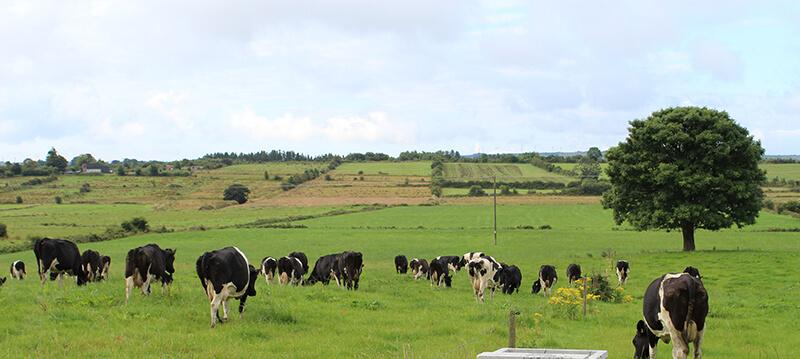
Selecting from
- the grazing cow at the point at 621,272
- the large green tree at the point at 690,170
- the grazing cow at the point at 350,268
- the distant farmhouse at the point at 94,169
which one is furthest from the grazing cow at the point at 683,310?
the distant farmhouse at the point at 94,169

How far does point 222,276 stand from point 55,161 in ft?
493

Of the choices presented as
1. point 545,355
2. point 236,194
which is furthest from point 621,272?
point 236,194

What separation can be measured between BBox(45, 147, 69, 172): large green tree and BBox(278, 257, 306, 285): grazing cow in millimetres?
134664

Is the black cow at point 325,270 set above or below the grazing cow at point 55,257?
below

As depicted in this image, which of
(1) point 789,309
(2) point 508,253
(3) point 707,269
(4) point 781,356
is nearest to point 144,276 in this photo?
(4) point 781,356

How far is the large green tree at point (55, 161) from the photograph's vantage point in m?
132

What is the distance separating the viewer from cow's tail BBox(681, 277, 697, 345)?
7797 mm

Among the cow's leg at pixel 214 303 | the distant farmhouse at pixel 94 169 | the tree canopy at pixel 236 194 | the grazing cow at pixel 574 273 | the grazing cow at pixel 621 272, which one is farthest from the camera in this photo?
the distant farmhouse at pixel 94 169

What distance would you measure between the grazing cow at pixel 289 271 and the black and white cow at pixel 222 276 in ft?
32.4

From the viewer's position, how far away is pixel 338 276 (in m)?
20.2

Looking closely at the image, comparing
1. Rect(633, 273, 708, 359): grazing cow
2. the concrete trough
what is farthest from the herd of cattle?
the concrete trough

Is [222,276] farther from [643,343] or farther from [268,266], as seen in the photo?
[268,266]

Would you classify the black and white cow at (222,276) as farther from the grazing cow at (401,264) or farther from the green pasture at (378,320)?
the grazing cow at (401,264)

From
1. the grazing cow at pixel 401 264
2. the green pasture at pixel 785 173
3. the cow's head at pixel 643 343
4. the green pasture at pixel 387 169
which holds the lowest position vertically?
the grazing cow at pixel 401 264
